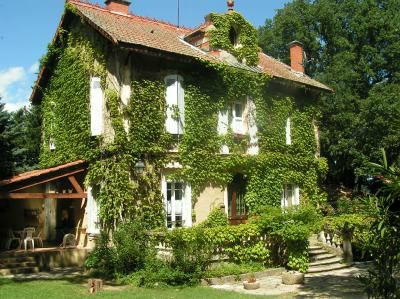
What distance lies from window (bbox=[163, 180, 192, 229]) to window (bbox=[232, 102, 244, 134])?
374 centimetres

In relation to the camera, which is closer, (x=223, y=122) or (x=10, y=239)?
(x=10, y=239)

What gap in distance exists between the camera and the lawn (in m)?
10.9

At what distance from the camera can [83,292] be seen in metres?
11.7

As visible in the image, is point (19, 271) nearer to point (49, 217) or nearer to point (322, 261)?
point (49, 217)

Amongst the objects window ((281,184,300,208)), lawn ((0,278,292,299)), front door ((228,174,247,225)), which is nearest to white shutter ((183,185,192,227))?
front door ((228,174,247,225))

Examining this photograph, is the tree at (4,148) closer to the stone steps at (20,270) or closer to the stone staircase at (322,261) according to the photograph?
the stone steps at (20,270)

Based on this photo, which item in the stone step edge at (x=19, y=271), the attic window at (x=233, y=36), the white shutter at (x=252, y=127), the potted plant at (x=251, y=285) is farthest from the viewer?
the attic window at (x=233, y=36)

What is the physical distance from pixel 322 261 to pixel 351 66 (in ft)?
56.9

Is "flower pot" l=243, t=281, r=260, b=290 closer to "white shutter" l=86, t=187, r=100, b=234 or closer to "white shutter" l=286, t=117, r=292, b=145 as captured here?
"white shutter" l=86, t=187, r=100, b=234

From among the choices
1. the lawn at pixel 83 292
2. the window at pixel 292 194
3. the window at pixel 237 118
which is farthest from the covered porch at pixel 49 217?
the window at pixel 292 194

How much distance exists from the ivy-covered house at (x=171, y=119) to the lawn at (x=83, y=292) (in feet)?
11.9

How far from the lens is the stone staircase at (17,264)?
47.9 feet

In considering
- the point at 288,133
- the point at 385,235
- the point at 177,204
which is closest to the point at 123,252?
the point at 177,204

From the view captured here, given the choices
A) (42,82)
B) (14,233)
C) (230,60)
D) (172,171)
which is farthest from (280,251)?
(42,82)
